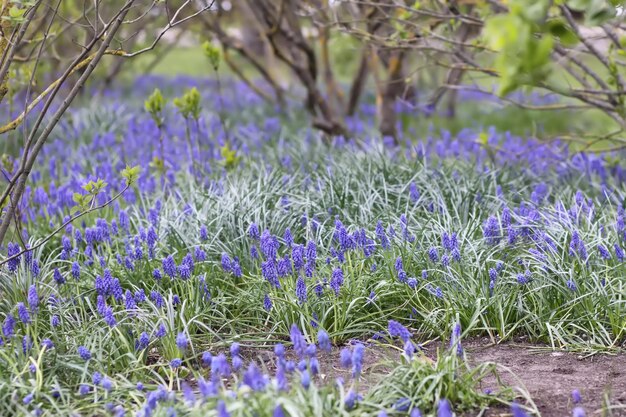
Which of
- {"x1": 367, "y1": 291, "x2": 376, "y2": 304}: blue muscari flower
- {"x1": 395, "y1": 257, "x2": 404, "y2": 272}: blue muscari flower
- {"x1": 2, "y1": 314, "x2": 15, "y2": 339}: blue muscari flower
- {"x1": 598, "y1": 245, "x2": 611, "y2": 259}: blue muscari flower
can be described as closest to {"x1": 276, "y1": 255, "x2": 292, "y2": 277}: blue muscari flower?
{"x1": 367, "y1": 291, "x2": 376, "y2": 304}: blue muscari flower

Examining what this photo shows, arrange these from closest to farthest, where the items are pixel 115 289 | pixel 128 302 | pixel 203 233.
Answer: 1. pixel 128 302
2. pixel 115 289
3. pixel 203 233

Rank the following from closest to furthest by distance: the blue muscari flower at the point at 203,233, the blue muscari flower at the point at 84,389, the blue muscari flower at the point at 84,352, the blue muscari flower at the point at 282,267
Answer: the blue muscari flower at the point at 84,389, the blue muscari flower at the point at 84,352, the blue muscari flower at the point at 282,267, the blue muscari flower at the point at 203,233

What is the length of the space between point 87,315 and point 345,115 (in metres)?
6.25

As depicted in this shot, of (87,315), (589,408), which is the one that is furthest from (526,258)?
(87,315)

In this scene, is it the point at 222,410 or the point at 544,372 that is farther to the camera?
the point at 544,372

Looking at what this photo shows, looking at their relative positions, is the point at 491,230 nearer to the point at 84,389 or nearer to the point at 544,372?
the point at 544,372

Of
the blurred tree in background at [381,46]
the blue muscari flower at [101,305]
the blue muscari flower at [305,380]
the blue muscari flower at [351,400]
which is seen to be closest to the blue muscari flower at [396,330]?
the blue muscari flower at [351,400]

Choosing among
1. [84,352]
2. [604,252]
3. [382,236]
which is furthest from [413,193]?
→ [84,352]

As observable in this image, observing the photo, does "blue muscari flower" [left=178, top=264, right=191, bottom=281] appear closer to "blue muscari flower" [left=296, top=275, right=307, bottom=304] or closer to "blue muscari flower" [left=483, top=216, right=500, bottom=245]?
"blue muscari flower" [left=296, top=275, right=307, bottom=304]

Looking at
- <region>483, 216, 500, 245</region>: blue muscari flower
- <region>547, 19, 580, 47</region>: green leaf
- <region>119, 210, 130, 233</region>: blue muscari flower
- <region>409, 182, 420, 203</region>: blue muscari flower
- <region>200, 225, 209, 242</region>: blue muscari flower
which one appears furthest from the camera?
<region>409, 182, 420, 203</region>: blue muscari flower

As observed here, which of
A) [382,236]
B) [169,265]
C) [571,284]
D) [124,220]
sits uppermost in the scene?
[124,220]

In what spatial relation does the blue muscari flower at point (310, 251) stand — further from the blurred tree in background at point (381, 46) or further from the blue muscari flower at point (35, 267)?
the blue muscari flower at point (35, 267)

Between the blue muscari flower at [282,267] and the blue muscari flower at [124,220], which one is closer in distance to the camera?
the blue muscari flower at [282,267]

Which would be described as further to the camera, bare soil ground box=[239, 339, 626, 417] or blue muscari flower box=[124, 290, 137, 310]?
blue muscari flower box=[124, 290, 137, 310]
